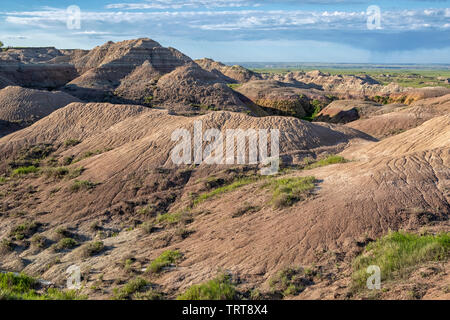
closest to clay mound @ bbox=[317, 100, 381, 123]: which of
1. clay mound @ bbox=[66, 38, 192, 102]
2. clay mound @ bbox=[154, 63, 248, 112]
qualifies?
clay mound @ bbox=[154, 63, 248, 112]

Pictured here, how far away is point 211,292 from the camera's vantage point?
24.5 ft

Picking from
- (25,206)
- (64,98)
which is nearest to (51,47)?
(64,98)

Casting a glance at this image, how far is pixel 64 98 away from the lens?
3678 centimetres

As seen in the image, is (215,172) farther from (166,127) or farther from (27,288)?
(27,288)

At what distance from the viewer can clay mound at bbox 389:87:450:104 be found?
51.2 metres

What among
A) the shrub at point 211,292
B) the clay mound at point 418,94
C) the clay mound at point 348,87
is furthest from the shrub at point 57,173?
the clay mound at point 348,87

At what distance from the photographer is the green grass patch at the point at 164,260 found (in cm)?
924

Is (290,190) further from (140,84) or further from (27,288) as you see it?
(140,84)

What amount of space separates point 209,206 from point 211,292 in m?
6.61

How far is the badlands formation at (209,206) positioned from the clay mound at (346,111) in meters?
9.66

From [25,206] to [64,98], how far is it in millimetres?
23482

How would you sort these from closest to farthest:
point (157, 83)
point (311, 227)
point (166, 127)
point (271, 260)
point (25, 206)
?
point (271, 260) < point (311, 227) < point (25, 206) < point (166, 127) < point (157, 83)

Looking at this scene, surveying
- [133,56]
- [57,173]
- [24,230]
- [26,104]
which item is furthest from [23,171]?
[133,56]

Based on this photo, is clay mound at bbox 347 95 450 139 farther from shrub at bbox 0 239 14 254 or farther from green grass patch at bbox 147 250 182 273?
shrub at bbox 0 239 14 254
